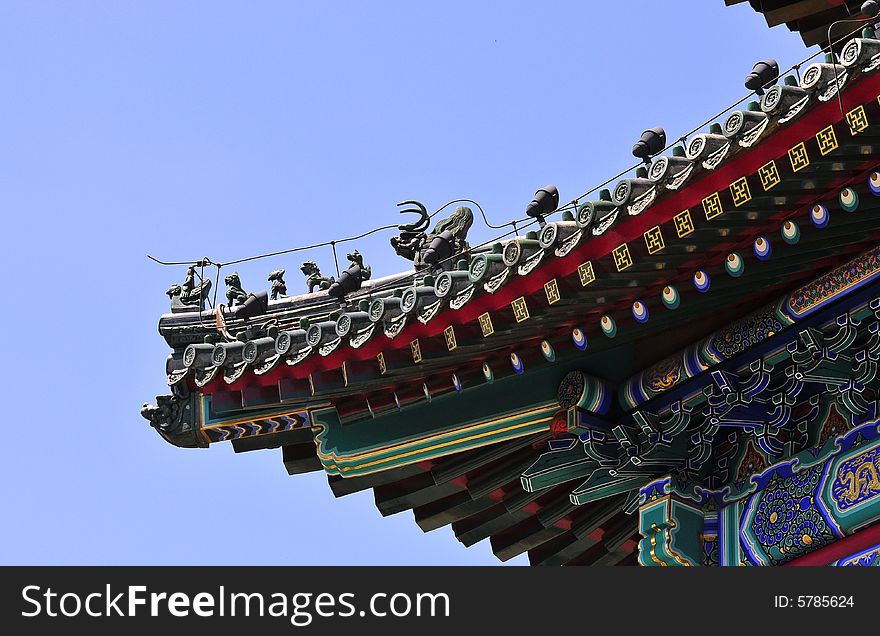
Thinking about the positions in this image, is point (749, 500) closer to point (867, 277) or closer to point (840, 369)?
point (840, 369)

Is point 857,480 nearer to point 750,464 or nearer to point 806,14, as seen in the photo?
point 750,464

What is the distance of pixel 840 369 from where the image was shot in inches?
334

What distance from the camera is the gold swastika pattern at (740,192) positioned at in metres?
7.56

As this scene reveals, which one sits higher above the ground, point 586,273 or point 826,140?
point 586,273

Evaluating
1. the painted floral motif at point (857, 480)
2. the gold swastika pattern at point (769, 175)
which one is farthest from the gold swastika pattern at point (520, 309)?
the painted floral motif at point (857, 480)

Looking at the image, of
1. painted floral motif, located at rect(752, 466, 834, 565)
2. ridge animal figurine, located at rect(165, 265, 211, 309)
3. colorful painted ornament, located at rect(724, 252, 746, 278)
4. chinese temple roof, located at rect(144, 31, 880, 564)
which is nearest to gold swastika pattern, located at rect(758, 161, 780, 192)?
chinese temple roof, located at rect(144, 31, 880, 564)

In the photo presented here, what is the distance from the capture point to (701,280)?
816 cm

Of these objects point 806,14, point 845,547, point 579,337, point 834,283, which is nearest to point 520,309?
point 579,337

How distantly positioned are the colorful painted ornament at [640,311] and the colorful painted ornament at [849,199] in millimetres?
1248

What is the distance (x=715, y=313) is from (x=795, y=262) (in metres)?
0.76

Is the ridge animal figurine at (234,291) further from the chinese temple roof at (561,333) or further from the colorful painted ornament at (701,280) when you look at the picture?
the colorful painted ornament at (701,280)

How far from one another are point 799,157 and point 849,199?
35cm

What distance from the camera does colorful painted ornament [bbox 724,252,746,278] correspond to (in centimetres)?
798
